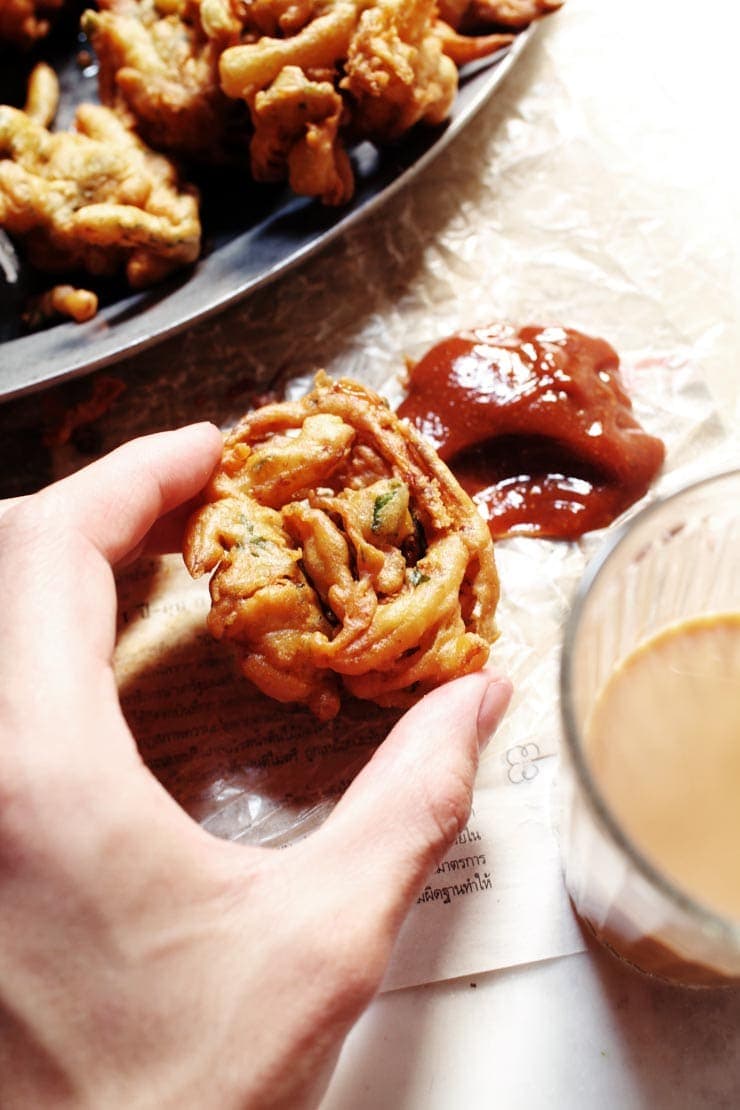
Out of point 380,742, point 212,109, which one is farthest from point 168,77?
point 380,742

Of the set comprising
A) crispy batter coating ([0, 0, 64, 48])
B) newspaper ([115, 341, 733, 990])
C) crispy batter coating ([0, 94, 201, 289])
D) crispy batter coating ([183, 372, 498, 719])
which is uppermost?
crispy batter coating ([0, 0, 64, 48])

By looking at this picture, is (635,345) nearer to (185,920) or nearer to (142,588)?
(142,588)

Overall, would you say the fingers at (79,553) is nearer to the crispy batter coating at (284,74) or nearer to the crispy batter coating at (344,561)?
the crispy batter coating at (344,561)

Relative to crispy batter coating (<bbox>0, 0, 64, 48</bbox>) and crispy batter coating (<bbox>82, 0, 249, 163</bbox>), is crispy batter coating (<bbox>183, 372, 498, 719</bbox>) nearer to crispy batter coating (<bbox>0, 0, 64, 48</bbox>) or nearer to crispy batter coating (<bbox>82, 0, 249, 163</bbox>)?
crispy batter coating (<bbox>82, 0, 249, 163</bbox>)

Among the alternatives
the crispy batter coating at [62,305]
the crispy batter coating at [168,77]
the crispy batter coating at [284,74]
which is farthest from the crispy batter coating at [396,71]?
the crispy batter coating at [62,305]

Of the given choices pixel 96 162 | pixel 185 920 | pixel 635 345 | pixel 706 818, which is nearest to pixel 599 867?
pixel 706 818

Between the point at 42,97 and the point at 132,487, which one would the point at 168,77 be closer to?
the point at 42,97

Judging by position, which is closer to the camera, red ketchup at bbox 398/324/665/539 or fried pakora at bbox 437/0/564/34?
red ketchup at bbox 398/324/665/539

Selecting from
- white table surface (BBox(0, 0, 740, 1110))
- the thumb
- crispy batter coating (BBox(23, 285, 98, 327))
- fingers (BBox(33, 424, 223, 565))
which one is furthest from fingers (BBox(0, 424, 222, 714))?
white table surface (BBox(0, 0, 740, 1110))
